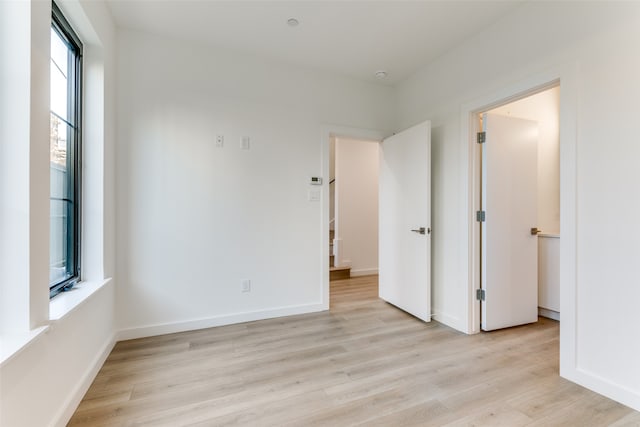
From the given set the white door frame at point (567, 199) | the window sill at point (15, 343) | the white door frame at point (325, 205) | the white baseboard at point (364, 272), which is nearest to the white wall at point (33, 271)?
the window sill at point (15, 343)

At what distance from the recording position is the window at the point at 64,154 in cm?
167

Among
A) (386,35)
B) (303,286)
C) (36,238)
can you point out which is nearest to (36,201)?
(36,238)

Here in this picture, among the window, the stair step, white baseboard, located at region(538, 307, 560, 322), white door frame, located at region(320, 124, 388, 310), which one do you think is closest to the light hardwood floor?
white baseboard, located at region(538, 307, 560, 322)

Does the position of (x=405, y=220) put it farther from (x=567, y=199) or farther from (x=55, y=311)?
(x=55, y=311)

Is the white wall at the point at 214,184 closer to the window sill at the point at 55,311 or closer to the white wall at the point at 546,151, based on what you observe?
the window sill at the point at 55,311

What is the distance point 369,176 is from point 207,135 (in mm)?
3133

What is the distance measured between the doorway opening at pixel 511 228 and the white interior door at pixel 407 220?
466 mm

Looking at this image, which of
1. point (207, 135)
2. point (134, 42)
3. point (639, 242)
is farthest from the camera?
point (207, 135)

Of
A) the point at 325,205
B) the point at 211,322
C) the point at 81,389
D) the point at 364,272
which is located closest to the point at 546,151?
the point at 325,205

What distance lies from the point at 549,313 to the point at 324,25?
12.0ft

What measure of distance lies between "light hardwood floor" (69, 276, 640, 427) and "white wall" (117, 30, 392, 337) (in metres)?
0.38

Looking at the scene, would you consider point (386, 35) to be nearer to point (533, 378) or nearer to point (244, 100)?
point (244, 100)

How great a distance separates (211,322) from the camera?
8.86 feet

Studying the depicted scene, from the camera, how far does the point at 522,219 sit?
2754 mm
